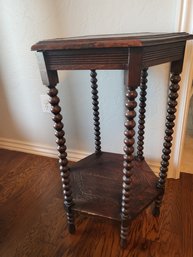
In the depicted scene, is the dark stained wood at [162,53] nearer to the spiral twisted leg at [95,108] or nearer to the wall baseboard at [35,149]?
the spiral twisted leg at [95,108]

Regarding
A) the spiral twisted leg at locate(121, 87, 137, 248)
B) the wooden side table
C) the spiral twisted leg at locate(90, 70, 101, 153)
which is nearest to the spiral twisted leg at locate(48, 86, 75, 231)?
the wooden side table

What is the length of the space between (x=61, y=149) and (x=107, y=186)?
1.08 ft

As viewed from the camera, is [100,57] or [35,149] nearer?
[100,57]

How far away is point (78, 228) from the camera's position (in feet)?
3.12

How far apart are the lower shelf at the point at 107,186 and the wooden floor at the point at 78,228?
0.15 m

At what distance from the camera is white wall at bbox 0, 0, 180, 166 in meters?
0.90

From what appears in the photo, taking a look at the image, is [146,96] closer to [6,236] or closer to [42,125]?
[42,125]

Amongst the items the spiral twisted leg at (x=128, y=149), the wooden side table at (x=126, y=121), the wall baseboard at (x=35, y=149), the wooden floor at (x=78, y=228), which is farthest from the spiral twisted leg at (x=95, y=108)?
the spiral twisted leg at (x=128, y=149)

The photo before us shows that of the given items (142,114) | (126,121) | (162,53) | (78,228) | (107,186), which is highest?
(162,53)

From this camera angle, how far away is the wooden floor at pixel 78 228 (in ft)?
2.79

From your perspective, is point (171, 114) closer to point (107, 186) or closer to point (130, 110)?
point (130, 110)

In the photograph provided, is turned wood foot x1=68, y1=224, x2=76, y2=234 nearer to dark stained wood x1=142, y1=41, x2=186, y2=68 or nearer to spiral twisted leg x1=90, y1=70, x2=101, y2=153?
spiral twisted leg x1=90, y1=70, x2=101, y2=153

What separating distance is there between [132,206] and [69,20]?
34.5 inches

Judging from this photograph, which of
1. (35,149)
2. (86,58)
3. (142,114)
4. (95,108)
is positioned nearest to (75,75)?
(95,108)
